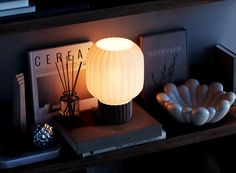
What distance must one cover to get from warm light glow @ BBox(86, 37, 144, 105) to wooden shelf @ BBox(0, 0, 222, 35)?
0.26 ft

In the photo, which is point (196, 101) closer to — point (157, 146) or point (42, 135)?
point (157, 146)

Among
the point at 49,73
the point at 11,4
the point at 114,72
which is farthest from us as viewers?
the point at 49,73

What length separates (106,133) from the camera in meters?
1.00

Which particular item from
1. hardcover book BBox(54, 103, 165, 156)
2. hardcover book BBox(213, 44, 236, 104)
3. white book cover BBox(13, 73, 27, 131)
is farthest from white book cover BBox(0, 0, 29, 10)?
hardcover book BBox(213, 44, 236, 104)

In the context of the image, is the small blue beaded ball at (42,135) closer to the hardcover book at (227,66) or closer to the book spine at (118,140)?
the book spine at (118,140)

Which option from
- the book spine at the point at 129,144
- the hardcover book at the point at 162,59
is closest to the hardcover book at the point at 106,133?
the book spine at the point at 129,144

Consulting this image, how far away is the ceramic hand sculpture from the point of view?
104cm

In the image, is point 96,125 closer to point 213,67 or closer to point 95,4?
point 95,4

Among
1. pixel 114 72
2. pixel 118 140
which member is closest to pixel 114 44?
pixel 114 72

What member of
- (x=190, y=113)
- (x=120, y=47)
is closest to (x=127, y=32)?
(x=120, y=47)

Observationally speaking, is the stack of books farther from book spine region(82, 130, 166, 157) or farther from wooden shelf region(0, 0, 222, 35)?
book spine region(82, 130, 166, 157)

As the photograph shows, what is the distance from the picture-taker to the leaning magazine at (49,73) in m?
1.06

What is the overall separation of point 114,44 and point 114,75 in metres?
0.08

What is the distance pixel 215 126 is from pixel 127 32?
10.6 inches
